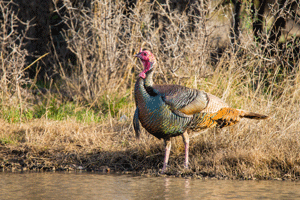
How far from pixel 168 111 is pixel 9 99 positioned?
367 cm

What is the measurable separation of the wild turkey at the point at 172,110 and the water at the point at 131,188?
640mm

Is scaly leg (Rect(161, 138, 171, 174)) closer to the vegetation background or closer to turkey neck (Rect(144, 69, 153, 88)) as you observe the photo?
the vegetation background

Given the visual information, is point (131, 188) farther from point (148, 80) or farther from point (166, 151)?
point (148, 80)

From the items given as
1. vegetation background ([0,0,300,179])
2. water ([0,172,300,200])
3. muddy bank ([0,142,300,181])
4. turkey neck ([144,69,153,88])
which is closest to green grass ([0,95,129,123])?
vegetation background ([0,0,300,179])

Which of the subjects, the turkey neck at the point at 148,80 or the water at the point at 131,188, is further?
the turkey neck at the point at 148,80

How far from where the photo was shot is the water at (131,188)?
424 cm

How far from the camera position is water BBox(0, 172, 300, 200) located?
4.24 meters

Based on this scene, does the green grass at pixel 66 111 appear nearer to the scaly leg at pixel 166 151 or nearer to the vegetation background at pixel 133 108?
the vegetation background at pixel 133 108

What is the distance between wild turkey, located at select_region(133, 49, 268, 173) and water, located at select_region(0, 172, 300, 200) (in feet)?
2.10

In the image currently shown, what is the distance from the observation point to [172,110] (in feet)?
17.4

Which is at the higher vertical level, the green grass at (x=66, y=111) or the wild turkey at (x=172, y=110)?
the wild turkey at (x=172, y=110)

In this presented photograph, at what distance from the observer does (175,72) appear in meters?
7.66

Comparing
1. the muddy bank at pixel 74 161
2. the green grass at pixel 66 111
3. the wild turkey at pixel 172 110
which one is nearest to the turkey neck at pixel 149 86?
the wild turkey at pixel 172 110

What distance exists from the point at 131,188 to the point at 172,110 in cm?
118
